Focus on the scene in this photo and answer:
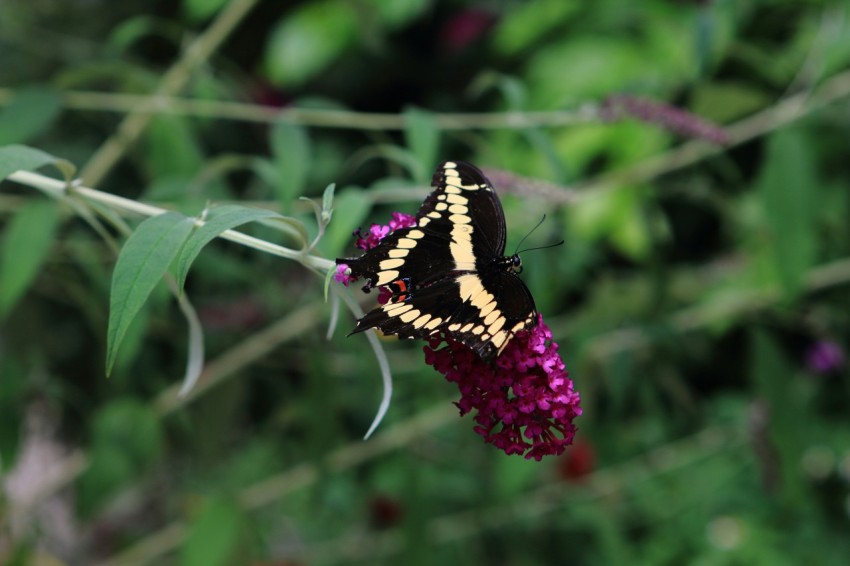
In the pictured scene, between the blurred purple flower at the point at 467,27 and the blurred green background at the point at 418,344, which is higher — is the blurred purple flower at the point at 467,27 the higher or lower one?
the higher one

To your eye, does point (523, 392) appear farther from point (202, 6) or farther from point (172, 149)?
point (172, 149)

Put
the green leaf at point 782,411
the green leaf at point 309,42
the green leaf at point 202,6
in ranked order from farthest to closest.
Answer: the green leaf at point 309,42, the green leaf at point 782,411, the green leaf at point 202,6

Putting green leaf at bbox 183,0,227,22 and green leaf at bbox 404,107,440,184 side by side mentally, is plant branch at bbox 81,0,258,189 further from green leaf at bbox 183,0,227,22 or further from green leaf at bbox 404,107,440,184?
green leaf at bbox 404,107,440,184

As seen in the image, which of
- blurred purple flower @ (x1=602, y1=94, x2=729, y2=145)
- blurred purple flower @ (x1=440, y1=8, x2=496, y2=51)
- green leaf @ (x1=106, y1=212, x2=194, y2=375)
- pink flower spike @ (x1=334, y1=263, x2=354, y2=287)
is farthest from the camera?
blurred purple flower @ (x1=440, y1=8, x2=496, y2=51)

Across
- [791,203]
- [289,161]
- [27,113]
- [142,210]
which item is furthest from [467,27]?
[142,210]

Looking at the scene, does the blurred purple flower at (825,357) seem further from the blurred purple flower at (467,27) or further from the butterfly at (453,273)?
the butterfly at (453,273)

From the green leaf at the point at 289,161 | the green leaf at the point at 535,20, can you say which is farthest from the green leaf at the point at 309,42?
the green leaf at the point at 289,161

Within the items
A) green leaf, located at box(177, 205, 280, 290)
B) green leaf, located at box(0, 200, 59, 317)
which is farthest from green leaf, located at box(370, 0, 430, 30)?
green leaf, located at box(177, 205, 280, 290)
